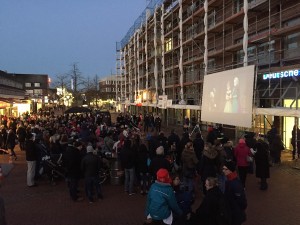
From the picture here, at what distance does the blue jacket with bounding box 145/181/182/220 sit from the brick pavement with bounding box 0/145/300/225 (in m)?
3.06

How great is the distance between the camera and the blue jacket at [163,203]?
563 centimetres

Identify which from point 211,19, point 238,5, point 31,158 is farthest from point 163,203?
point 211,19

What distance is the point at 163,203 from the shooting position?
562 centimetres

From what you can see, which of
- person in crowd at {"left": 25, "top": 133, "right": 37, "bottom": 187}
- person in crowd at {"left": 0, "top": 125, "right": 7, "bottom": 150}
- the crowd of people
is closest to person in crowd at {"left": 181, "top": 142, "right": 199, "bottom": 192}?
the crowd of people

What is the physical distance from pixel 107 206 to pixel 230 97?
39.9 ft

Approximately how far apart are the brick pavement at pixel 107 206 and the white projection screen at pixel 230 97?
5.53m

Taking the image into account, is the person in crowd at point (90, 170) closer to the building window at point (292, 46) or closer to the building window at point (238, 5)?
the building window at point (292, 46)

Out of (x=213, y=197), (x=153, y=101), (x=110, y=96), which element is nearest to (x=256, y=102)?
(x=213, y=197)

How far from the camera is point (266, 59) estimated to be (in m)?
22.4

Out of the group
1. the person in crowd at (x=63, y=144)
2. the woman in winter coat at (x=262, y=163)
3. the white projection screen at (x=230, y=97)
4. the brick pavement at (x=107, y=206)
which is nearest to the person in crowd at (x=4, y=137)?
the brick pavement at (x=107, y=206)

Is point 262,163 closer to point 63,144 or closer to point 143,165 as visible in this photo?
point 143,165

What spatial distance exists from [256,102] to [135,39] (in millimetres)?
45227

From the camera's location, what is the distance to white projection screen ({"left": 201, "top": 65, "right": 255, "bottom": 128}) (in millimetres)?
17856

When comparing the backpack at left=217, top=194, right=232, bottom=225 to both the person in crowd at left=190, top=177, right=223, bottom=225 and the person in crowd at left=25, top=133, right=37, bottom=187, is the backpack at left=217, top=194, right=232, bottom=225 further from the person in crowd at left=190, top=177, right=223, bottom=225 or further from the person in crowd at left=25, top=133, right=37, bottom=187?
the person in crowd at left=25, top=133, right=37, bottom=187
